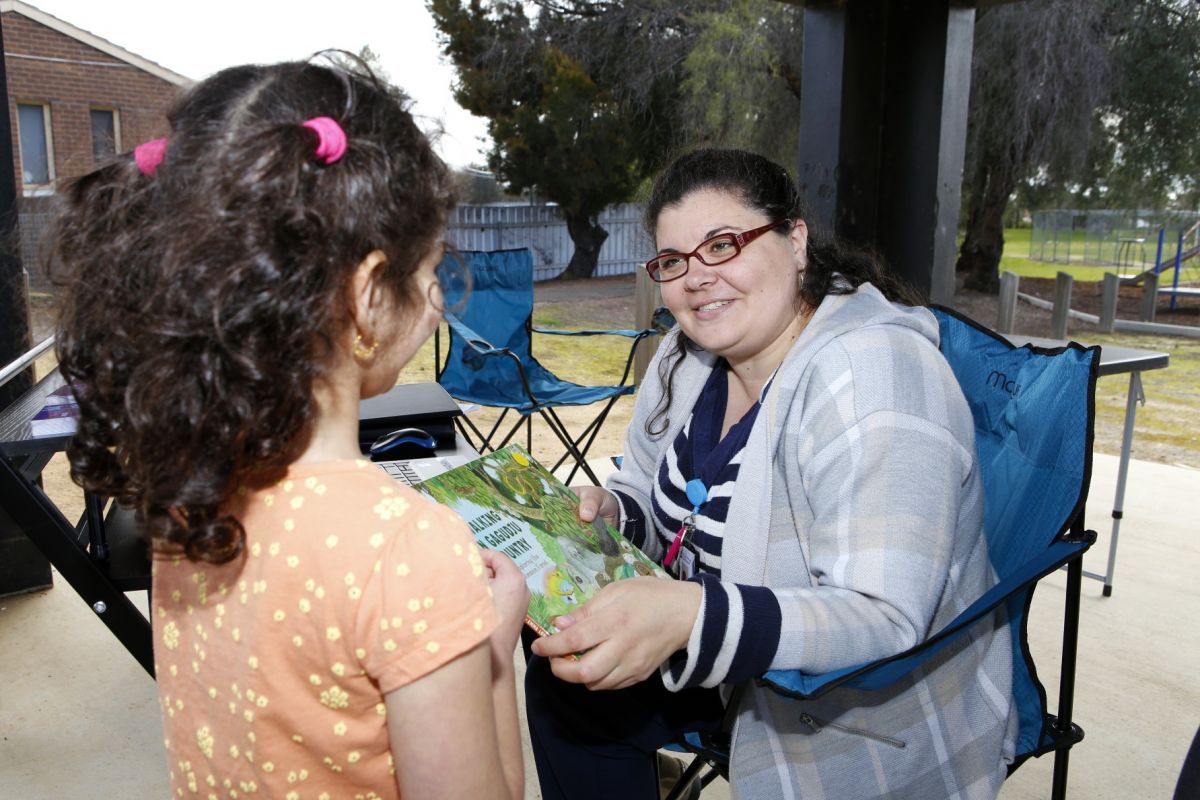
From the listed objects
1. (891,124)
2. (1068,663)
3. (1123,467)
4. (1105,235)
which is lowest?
(1123,467)

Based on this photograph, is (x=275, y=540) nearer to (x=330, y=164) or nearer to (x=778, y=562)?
(x=330, y=164)

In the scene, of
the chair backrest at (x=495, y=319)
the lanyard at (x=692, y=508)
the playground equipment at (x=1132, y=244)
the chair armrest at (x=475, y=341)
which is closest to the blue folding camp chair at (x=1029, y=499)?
the lanyard at (x=692, y=508)

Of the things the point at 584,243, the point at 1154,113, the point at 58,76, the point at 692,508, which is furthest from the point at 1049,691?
the point at 58,76

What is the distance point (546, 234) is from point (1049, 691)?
12.2 meters

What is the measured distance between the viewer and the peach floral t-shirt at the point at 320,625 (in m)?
0.65

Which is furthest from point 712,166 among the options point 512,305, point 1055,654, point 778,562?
point 512,305

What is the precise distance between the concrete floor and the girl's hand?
1.28m

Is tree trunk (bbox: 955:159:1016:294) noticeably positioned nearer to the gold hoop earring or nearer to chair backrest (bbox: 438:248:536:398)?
chair backrest (bbox: 438:248:536:398)

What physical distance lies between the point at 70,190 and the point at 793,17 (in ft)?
27.4

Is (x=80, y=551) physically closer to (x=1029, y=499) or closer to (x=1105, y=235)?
(x=1029, y=499)

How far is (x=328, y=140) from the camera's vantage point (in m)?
0.63

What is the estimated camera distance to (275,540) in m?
0.68

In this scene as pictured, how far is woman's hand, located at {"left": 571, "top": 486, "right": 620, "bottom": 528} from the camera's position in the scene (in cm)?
150

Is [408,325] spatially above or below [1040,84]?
below
